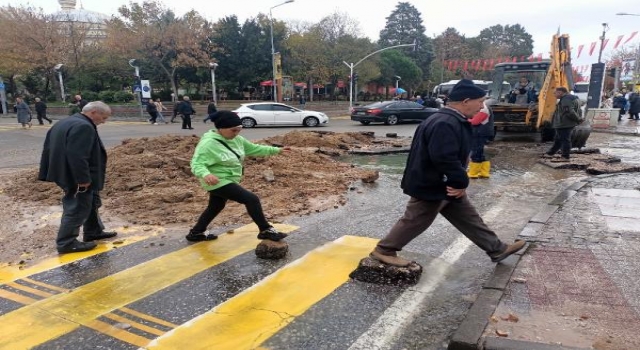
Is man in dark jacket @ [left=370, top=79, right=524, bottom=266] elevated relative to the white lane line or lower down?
elevated

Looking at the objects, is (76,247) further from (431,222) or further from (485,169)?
Answer: (485,169)

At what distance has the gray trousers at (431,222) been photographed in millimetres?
4023

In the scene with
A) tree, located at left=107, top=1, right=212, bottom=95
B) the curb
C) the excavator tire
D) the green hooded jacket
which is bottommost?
the curb

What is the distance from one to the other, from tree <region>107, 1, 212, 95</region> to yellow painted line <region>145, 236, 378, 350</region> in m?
35.8

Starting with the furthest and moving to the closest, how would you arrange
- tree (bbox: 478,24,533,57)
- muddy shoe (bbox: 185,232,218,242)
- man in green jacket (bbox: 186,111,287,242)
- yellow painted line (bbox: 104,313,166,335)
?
tree (bbox: 478,24,533,57), muddy shoe (bbox: 185,232,218,242), man in green jacket (bbox: 186,111,287,242), yellow painted line (bbox: 104,313,166,335)

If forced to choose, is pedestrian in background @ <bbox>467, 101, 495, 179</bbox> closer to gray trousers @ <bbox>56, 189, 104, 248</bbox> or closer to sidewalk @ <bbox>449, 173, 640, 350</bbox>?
sidewalk @ <bbox>449, 173, 640, 350</bbox>

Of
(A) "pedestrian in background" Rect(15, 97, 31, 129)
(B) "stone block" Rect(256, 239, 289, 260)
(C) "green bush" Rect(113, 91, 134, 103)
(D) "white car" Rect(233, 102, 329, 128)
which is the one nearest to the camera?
(B) "stone block" Rect(256, 239, 289, 260)

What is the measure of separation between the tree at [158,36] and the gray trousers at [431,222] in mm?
36302

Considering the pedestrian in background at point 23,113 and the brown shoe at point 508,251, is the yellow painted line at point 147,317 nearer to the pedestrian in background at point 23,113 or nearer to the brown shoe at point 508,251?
the brown shoe at point 508,251

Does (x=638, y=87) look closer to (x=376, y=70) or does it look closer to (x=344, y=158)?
(x=376, y=70)

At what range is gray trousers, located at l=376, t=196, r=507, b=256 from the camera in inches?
158

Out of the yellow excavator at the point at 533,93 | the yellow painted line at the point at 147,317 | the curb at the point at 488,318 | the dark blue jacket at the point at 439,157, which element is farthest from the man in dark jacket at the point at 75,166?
the yellow excavator at the point at 533,93

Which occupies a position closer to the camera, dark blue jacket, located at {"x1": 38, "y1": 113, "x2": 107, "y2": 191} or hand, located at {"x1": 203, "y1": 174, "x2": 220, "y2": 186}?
hand, located at {"x1": 203, "y1": 174, "x2": 220, "y2": 186}

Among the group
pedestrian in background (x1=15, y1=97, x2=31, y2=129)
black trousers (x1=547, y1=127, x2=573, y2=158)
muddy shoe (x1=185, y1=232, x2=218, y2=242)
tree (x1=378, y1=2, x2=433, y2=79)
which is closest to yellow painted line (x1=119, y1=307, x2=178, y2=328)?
muddy shoe (x1=185, y1=232, x2=218, y2=242)
